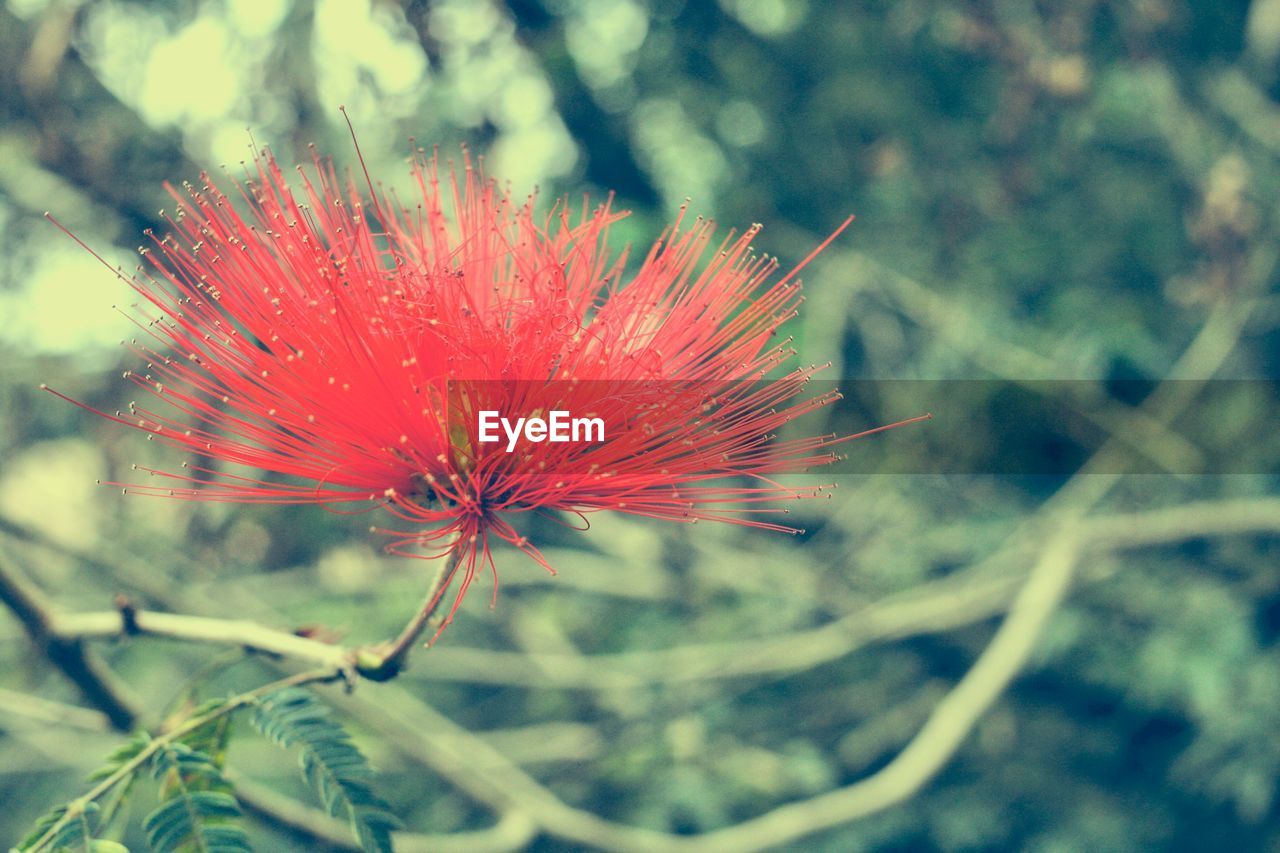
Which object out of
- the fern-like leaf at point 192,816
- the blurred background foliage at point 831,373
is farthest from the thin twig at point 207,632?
the blurred background foliage at point 831,373

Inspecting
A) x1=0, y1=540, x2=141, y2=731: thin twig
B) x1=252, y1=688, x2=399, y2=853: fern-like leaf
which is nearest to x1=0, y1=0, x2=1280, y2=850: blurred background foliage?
x1=0, y1=540, x2=141, y2=731: thin twig

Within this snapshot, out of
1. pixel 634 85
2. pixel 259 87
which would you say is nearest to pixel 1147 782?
pixel 634 85

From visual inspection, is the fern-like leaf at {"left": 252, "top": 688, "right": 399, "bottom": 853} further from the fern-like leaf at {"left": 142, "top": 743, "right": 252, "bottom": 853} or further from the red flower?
the red flower

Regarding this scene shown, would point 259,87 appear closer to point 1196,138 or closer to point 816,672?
point 816,672

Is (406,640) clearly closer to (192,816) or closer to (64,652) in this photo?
(192,816)

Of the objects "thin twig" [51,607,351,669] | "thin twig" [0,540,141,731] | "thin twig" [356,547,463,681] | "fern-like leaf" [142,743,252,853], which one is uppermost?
"thin twig" [356,547,463,681]

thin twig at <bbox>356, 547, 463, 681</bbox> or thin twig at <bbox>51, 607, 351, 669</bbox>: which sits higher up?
thin twig at <bbox>356, 547, 463, 681</bbox>
